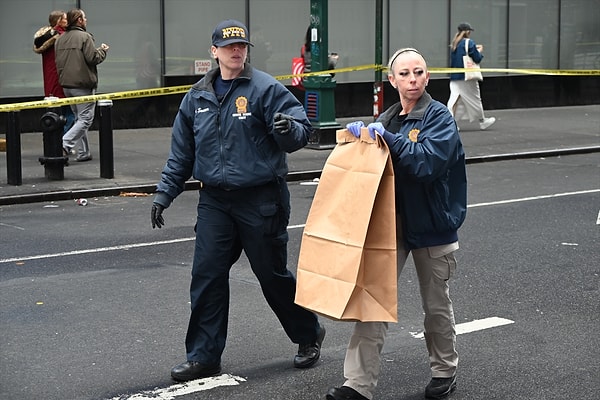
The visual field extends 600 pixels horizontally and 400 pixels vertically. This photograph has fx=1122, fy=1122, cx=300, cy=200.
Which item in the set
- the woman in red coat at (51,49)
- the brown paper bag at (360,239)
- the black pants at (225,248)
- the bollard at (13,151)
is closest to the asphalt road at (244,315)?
the black pants at (225,248)

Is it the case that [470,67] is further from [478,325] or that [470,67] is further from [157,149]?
[478,325]

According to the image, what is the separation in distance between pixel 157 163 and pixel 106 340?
847 cm

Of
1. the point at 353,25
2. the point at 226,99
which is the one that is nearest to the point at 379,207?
the point at 226,99

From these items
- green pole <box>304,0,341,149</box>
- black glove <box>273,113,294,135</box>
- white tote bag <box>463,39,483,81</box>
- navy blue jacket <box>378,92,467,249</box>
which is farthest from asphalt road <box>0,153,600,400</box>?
white tote bag <box>463,39,483,81</box>

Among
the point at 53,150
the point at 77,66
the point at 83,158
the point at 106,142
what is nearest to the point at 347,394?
the point at 53,150

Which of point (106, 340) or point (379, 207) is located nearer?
point (379, 207)

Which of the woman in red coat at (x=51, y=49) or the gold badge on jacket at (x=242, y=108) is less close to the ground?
the woman in red coat at (x=51, y=49)

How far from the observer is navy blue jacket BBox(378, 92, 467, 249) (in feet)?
17.5

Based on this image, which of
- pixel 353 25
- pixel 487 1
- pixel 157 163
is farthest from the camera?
pixel 487 1

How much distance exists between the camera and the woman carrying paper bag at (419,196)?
5.33 m

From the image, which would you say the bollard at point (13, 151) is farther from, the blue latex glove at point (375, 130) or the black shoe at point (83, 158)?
the blue latex glove at point (375, 130)

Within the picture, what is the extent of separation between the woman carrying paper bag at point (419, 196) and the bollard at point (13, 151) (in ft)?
27.0

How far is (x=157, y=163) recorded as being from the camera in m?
15.2

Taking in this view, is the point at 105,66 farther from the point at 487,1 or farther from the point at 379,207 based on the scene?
the point at 379,207
